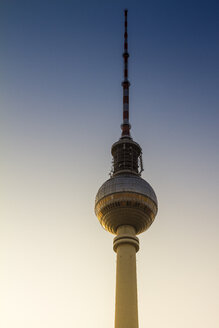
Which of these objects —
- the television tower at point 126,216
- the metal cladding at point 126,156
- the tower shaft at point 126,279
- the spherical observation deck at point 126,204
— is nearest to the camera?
the tower shaft at point 126,279

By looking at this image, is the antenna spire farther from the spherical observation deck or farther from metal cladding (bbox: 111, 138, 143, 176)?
the spherical observation deck

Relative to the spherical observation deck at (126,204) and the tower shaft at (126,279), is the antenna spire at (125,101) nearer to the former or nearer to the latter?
the spherical observation deck at (126,204)

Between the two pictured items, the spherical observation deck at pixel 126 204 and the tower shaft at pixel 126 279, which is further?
the spherical observation deck at pixel 126 204

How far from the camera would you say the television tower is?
48.1 m

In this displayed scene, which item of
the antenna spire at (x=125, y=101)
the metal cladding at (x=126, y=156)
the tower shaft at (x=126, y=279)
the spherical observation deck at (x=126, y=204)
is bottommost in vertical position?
the tower shaft at (x=126, y=279)

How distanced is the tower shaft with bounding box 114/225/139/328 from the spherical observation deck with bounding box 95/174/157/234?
142 centimetres

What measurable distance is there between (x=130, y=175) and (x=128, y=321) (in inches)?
833

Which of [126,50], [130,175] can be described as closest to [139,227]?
[130,175]

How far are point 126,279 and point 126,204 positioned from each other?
34.5 feet

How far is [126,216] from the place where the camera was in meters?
54.7

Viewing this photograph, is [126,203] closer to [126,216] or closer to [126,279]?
[126,216]

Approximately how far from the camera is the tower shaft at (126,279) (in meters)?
46.6

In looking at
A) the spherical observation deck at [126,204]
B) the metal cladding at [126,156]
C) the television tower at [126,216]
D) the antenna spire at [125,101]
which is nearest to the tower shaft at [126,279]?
the television tower at [126,216]

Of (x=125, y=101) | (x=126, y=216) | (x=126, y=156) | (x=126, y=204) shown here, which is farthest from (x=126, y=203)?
(x=125, y=101)
